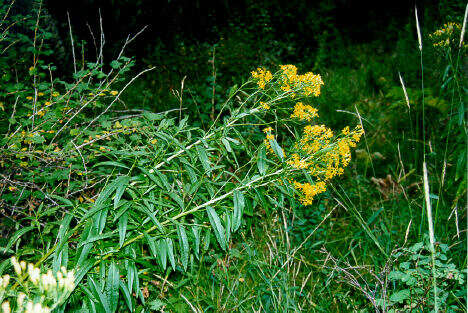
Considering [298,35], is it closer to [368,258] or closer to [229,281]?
[368,258]

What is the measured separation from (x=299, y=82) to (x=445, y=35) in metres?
1.33

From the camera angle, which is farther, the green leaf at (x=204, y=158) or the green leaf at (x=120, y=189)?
the green leaf at (x=204, y=158)

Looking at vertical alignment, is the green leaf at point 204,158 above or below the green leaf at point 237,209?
above

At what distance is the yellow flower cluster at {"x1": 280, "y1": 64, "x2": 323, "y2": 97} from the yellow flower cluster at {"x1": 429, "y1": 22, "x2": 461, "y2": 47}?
1.06 m

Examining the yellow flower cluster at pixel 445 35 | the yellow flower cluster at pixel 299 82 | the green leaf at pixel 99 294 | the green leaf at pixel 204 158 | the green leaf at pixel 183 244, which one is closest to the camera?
the green leaf at pixel 99 294

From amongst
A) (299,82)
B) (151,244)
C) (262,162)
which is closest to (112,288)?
(151,244)

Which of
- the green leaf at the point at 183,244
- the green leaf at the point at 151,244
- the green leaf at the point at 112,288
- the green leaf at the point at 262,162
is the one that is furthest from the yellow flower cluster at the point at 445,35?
the green leaf at the point at 112,288

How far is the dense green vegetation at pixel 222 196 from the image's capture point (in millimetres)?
1668

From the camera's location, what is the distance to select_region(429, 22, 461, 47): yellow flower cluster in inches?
99.6

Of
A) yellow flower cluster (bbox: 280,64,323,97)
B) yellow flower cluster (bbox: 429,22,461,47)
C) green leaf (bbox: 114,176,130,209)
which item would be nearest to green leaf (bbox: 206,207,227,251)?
green leaf (bbox: 114,176,130,209)

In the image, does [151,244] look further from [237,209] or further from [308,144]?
[308,144]

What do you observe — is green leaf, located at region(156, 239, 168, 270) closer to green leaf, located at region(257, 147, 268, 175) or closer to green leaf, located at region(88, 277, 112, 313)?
green leaf, located at region(88, 277, 112, 313)

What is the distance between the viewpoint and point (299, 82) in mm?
1952

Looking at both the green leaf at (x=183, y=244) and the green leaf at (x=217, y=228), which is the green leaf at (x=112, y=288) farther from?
the green leaf at (x=217, y=228)
